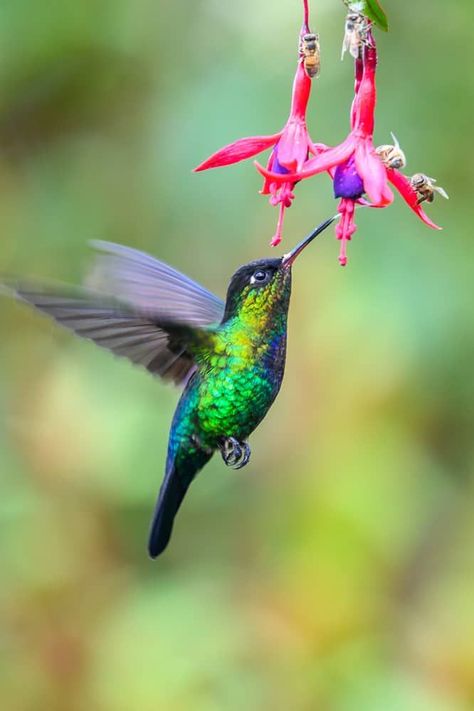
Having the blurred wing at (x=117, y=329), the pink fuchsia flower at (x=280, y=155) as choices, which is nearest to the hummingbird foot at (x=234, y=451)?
the blurred wing at (x=117, y=329)

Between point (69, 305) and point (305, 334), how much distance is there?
1.40m

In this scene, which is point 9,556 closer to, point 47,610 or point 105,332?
point 47,610

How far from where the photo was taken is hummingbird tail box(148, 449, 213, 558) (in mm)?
1347

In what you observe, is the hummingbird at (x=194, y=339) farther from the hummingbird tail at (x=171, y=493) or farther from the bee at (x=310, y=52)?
the bee at (x=310, y=52)

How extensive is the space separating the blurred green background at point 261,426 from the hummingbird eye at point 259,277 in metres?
0.95

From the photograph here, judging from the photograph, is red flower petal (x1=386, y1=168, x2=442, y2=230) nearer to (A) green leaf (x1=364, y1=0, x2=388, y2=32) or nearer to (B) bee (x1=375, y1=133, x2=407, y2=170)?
(B) bee (x1=375, y1=133, x2=407, y2=170)

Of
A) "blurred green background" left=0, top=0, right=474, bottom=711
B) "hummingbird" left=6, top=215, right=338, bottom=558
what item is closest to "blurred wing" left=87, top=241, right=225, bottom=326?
"hummingbird" left=6, top=215, right=338, bottom=558

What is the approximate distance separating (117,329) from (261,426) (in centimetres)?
127

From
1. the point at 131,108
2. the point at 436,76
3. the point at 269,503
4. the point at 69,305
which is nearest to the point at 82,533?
the point at 269,503

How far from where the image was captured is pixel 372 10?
93cm

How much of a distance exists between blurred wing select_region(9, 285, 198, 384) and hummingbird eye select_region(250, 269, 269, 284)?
12 cm

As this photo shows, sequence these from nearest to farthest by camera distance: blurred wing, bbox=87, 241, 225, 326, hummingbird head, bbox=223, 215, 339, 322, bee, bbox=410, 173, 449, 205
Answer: bee, bbox=410, 173, 449, 205 < hummingbird head, bbox=223, 215, 339, 322 < blurred wing, bbox=87, 241, 225, 326

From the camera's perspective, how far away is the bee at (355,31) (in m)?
0.96

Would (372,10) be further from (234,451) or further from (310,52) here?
(234,451)
